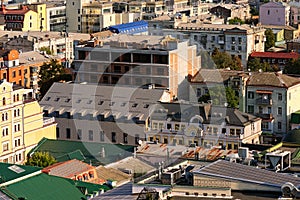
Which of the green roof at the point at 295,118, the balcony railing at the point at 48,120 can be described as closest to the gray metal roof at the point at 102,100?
the balcony railing at the point at 48,120

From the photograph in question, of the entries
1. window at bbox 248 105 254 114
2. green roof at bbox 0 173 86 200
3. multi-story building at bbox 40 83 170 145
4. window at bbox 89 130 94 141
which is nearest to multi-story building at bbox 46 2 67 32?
multi-story building at bbox 40 83 170 145

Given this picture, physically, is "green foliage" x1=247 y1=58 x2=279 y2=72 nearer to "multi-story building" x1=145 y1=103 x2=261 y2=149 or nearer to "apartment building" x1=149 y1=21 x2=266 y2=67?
"apartment building" x1=149 y1=21 x2=266 y2=67

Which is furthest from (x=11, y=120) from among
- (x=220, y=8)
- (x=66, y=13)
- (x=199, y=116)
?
(x=220, y=8)

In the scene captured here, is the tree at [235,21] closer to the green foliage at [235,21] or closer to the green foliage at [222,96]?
the green foliage at [235,21]

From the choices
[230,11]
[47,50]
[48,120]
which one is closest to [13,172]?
[48,120]

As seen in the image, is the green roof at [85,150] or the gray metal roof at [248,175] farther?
the green roof at [85,150]

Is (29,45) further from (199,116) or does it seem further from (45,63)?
(199,116)
